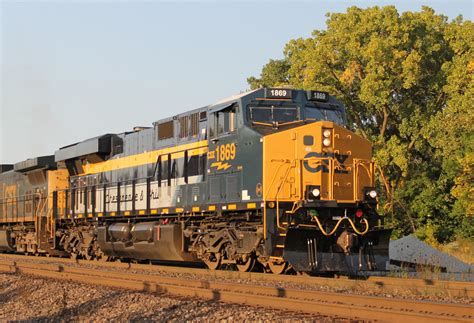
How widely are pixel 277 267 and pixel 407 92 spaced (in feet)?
68.0

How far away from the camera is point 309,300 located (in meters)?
11.1

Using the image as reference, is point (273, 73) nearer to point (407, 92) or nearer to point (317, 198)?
point (407, 92)

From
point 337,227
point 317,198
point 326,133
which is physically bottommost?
point 337,227

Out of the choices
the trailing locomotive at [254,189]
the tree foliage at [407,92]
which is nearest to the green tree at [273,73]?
the tree foliage at [407,92]

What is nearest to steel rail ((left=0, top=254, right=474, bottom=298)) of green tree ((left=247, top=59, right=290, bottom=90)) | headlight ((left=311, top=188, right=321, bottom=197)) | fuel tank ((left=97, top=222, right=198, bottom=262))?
fuel tank ((left=97, top=222, right=198, bottom=262))

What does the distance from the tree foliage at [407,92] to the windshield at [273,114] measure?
16436 millimetres

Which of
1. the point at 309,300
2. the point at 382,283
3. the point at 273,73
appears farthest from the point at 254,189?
the point at 273,73

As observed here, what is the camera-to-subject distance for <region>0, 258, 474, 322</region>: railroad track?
8.99 m

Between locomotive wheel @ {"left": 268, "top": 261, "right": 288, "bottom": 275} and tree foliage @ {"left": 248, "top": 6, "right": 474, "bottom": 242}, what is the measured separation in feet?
56.8

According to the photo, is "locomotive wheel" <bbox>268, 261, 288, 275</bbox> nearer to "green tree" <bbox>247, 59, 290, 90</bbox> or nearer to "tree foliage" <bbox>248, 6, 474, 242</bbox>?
"tree foliage" <bbox>248, 6, 474, 242</bbox>

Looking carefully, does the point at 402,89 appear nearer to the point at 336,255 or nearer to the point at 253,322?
the point at 336,255

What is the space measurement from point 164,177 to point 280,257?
5.49 m

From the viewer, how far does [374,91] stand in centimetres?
3184

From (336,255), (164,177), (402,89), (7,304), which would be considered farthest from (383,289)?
(402,89)
